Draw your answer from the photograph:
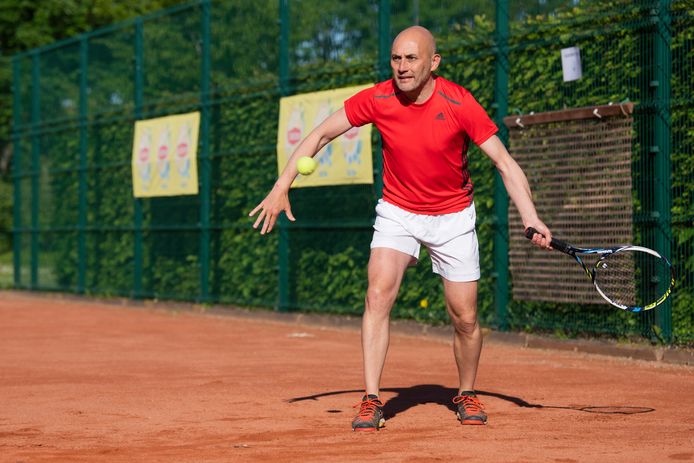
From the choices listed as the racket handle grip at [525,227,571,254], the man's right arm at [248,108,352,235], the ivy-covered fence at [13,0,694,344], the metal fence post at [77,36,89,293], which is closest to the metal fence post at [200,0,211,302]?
the ivy-covered fence at [13,0,694,344]

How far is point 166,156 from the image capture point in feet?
55.1

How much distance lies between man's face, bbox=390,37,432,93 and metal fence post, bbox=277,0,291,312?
834 centimetres

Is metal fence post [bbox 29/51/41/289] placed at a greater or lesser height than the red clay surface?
greater

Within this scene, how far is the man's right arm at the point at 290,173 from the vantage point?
6.35 m

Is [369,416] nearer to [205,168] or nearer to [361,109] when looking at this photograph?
[361,109]

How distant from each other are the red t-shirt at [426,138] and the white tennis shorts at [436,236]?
46 mm

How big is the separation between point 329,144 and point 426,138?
703 centimetres

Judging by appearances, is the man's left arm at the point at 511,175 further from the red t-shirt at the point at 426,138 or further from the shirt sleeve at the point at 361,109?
the shirt sleeve at the point at 361,109

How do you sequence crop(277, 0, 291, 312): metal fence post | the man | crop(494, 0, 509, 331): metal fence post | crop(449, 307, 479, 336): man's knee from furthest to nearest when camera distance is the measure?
1. crop(277, 0, 291, 312): metal fence post
2. crop(494, 0, 509, 331): metal fence post
3. crop(449, 307, 479, 336): man's knee
4. the man

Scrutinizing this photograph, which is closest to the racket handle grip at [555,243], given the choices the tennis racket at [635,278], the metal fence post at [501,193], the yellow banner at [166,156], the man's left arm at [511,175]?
the man's left arm at [511,175]

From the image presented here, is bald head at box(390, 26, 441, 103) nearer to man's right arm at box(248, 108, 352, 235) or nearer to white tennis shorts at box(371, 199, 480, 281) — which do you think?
man's right arm at box(248, 108, 352, 235)

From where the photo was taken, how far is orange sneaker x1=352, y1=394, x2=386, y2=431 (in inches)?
246

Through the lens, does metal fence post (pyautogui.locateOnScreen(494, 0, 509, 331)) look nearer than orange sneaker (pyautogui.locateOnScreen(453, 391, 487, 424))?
No

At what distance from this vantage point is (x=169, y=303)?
1686cm
